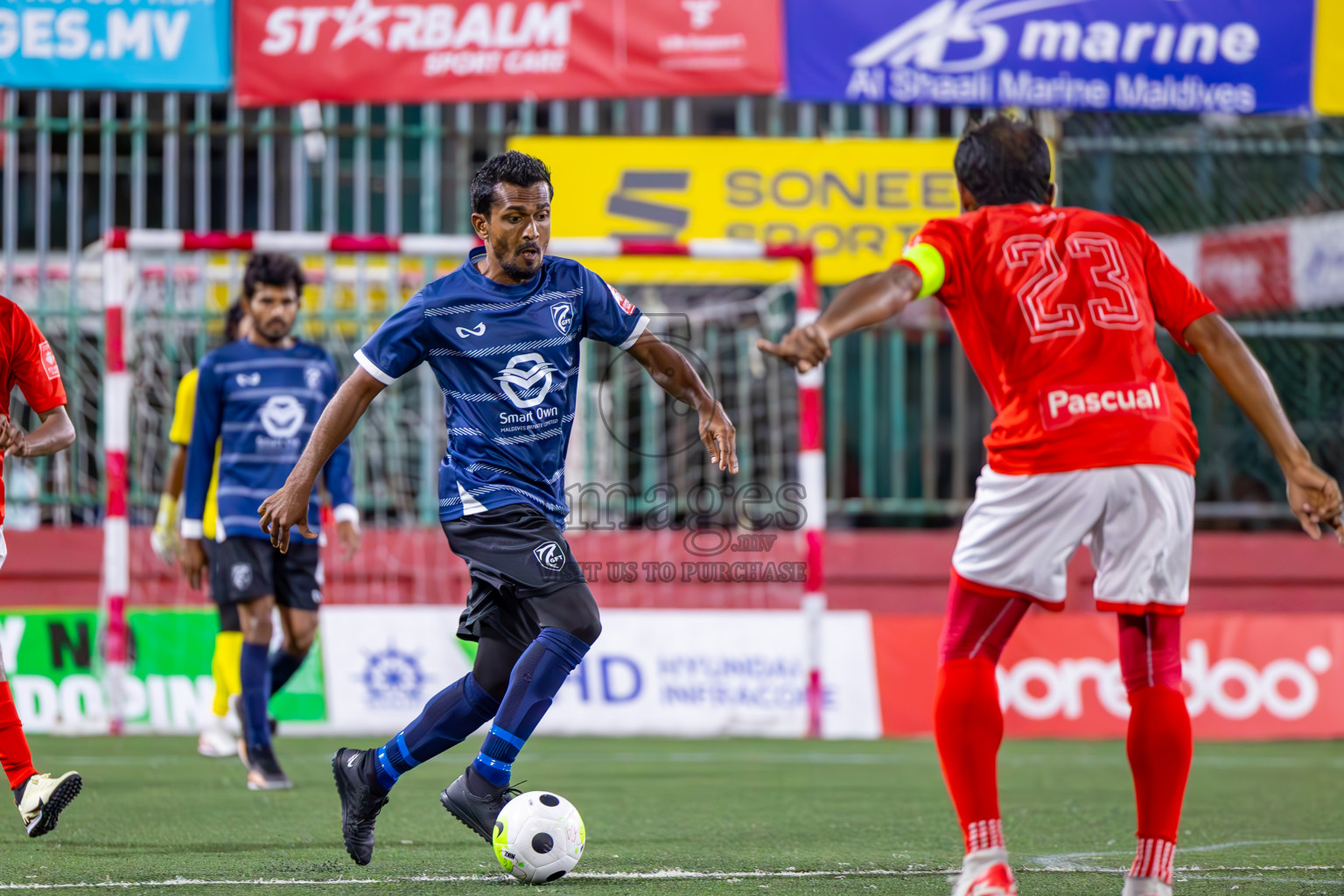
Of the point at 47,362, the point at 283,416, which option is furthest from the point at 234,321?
the point at 47,362

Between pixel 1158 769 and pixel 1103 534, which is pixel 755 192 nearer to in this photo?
pixel 1103 534

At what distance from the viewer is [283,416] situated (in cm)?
704

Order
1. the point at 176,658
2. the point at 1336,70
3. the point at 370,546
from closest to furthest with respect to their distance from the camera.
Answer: the point at 176,658, the point at 370,546, the point at 1336,70

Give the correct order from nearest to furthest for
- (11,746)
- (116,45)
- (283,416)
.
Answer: (11,746)
(283,416)
(116,45)

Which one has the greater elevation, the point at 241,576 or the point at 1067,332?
the point at 1067,332

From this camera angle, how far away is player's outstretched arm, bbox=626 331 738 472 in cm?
450

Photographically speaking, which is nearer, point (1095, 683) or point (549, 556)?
point (549, 556)

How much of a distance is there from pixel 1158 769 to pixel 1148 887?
0.85ft

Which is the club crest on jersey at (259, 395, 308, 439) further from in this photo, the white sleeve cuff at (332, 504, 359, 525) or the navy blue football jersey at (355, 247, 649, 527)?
the navy blue football jersey at (355, 247, 649, 527)

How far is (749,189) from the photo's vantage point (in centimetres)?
1104

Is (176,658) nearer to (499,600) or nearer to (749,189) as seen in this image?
(749,189)

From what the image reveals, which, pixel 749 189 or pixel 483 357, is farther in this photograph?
pixel 749 189

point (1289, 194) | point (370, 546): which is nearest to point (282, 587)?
point (370, 546)

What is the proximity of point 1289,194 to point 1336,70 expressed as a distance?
2.84 feet
